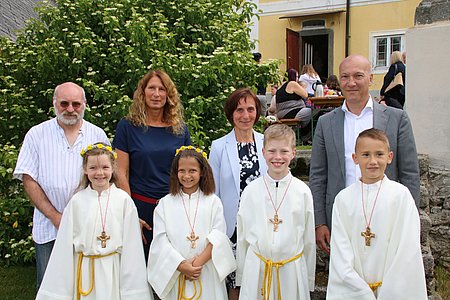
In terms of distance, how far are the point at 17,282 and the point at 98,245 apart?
2.87 m

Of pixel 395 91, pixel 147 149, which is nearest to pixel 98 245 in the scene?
pixel 147 149

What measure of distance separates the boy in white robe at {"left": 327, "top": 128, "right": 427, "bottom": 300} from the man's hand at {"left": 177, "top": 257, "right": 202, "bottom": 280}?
36.8 inches

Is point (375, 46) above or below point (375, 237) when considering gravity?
above

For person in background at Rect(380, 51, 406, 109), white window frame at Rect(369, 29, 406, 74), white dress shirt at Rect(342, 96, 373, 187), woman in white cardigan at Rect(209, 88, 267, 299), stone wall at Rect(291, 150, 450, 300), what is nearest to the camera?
white dress shirt at Rect(342, 96, 373, 187)

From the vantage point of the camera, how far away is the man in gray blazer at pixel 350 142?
346 centimetres

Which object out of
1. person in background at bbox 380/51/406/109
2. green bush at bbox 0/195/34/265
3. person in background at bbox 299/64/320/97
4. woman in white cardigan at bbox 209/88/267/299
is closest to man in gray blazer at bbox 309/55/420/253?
woman in white cardigan at bbox 209/88/267/299

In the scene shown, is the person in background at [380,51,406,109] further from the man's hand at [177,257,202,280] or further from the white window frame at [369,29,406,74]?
the white window frame at [369,29,406,74]

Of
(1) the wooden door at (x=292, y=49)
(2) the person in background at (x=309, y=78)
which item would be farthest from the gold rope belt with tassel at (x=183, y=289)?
(1) the wooden door at (x=292, y=49)

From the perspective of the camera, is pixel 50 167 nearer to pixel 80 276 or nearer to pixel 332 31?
pixel 80 276

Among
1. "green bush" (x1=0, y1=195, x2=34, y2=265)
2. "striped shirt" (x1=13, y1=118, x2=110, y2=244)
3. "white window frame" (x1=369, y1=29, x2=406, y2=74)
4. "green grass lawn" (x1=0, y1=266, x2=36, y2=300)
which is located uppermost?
"white window frame" (x1=369, y1=29, x2=406, y2=74)

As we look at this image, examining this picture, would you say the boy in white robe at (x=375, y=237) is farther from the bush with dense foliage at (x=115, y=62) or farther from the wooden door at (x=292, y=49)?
the wooden door at (x=292, y=49)

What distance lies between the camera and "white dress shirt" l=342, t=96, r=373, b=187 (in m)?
3.58

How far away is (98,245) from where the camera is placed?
11.9 ft

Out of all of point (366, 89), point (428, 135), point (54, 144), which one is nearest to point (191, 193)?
point (54, 144)
